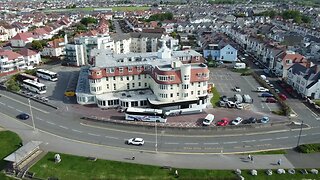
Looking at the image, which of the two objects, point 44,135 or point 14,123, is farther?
point 14,123

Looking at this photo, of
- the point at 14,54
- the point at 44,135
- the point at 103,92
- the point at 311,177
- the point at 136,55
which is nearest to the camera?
the point at 311,177

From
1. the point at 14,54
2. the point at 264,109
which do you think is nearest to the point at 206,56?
the point at 264,109

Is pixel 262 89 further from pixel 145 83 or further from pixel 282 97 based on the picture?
pixel 145 83

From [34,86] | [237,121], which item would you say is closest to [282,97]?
[237,121]

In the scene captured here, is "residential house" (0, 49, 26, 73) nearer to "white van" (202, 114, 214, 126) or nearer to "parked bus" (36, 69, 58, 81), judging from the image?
"parked bus" (36, 69, 58, 81)

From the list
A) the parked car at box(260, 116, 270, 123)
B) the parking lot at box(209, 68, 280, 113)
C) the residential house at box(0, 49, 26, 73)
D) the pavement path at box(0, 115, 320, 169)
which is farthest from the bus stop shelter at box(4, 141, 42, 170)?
the residential house at box(0, 49, 26, 73)

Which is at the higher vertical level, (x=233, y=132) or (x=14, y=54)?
(x=14, y=54)

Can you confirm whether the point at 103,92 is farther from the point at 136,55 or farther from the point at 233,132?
the point at 233,132
